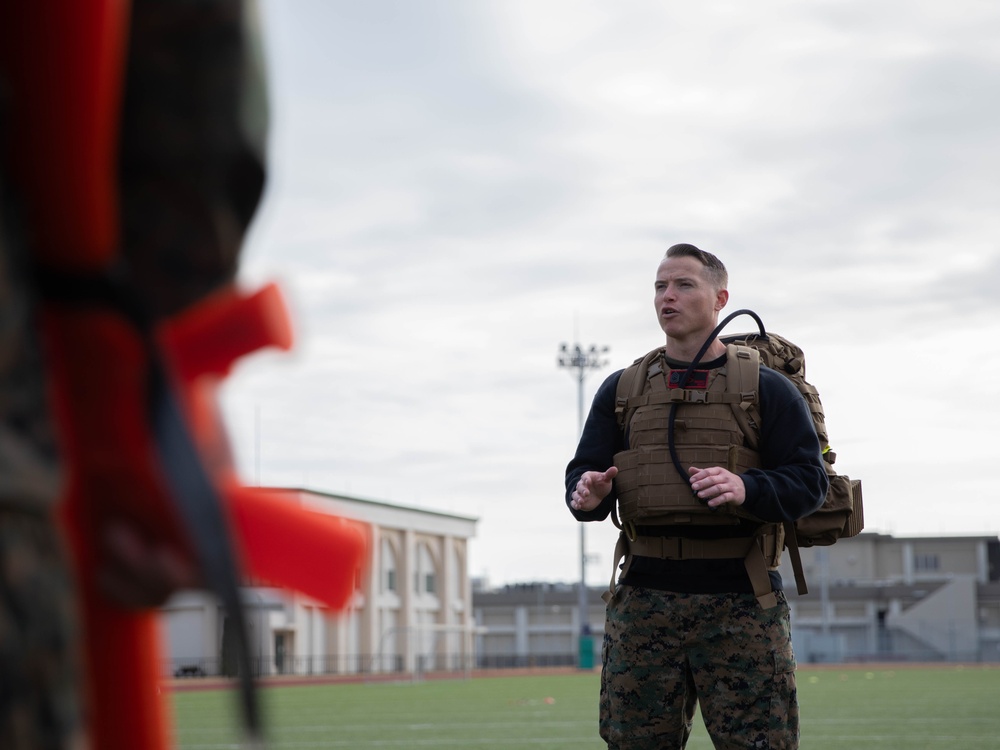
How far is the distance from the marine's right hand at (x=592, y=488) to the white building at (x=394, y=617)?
48.3 m

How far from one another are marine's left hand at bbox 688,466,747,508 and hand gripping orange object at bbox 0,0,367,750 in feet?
11.8

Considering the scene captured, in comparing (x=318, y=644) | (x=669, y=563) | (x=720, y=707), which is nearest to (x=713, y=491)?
(x=669, y=563)

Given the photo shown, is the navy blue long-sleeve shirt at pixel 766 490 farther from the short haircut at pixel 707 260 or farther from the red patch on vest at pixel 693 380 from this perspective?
the short haircut at pixel 707 260

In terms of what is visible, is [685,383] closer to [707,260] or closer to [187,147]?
[707,260]

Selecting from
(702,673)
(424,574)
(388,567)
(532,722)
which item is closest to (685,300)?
(702,673)

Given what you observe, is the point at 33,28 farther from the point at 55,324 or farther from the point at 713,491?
the point at 713,491

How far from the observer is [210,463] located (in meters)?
1.23

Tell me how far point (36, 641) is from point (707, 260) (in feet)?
15.0

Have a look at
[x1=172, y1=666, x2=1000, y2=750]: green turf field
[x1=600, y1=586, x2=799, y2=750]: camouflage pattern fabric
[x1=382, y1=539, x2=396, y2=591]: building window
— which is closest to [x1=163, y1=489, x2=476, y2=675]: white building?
[x1=382, y1=539, x2=396, y2=591]: building window

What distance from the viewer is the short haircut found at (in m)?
5.33

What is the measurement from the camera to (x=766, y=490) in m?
4.77

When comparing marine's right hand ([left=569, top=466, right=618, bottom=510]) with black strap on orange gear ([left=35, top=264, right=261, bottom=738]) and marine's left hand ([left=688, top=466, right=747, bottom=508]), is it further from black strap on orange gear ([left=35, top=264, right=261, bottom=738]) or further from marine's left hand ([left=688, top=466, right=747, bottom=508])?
black strap on orange gear ([left=35, top=264, right=261, bottom=738])

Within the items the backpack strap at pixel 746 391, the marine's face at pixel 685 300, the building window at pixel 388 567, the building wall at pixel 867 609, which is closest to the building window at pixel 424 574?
the building window at pixel 388 567

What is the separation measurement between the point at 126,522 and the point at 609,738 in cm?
409
